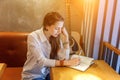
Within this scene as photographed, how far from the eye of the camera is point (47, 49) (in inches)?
68.1

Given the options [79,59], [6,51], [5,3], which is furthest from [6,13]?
[79,59]

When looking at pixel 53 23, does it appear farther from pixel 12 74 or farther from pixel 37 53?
pixel 12 74

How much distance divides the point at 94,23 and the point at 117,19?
0.75ft

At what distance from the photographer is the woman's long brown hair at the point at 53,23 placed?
5.34 feet

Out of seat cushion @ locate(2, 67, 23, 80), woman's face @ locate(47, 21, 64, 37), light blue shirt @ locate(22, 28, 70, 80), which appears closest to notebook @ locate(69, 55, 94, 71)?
light blue shirt @ locate(22, 28, 70, 80)

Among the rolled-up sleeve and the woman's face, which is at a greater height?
the woman's face

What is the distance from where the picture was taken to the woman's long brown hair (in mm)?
1628

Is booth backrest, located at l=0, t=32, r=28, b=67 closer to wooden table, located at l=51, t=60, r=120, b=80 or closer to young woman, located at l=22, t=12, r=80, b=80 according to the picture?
young woman, located at l=22, t=12, r=80, b=80

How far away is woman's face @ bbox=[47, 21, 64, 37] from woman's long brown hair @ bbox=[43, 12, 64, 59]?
3 cm

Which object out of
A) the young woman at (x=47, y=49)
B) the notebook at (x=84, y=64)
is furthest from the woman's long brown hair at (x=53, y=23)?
the notebook at (x=84, y=64)

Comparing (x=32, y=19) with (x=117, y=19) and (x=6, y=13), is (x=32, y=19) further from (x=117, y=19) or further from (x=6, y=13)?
(x=117, y=19)

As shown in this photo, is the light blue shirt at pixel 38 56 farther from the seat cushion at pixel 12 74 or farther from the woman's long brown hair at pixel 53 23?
the seat cushion at pixel 12 74

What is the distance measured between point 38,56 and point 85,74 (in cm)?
41

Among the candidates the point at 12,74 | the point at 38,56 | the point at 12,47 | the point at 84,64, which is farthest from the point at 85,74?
the point at 12,47
